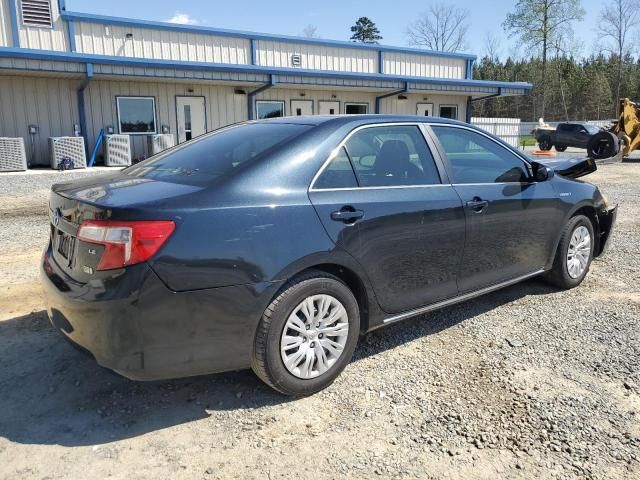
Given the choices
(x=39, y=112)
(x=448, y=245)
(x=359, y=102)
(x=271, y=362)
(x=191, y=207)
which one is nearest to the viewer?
(x=191, y=207)

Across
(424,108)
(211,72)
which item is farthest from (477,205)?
(424,108)

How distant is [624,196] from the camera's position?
1134 centimetres

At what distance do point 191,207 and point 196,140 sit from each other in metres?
1.35

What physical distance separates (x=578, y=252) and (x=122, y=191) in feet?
13.2

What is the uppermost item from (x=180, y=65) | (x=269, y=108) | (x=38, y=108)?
(x=180, y=65)

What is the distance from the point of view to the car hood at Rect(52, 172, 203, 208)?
2.73m

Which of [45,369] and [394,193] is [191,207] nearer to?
[394,193]

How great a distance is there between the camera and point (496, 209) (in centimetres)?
405

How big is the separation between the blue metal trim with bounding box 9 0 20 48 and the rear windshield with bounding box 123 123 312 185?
1697 cm

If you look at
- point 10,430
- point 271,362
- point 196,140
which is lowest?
point 10,430

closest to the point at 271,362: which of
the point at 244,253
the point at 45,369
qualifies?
the point at 244,253

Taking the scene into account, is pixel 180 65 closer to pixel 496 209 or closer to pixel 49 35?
pixel 49 35

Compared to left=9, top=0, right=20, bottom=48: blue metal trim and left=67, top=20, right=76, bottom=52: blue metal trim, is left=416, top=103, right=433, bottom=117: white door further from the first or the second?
left=9, top=0, right=20, bottom=48: blue metal trim

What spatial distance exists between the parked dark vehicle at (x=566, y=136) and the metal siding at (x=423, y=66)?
5261mm
